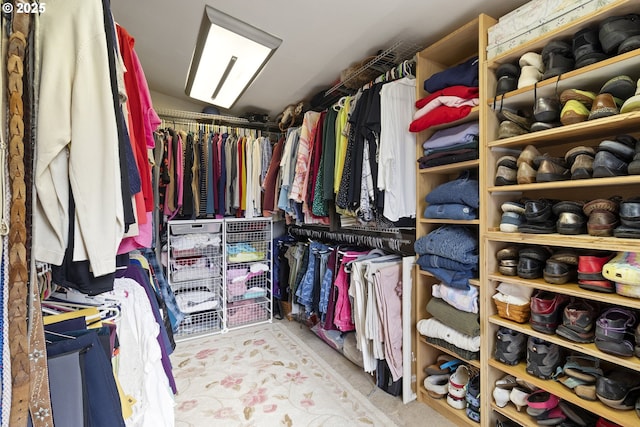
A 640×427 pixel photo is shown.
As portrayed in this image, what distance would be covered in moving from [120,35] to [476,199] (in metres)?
1.64

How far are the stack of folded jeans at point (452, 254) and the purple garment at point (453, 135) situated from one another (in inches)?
18.6

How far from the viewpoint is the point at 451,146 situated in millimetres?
1596

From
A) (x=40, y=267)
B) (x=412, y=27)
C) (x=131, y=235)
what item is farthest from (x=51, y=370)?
(x=412, y=27)

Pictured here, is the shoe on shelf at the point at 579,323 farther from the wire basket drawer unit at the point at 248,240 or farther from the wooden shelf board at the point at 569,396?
the wire basket drawer unit at the point at 248,240

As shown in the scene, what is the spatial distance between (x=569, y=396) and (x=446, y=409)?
0.65 metres

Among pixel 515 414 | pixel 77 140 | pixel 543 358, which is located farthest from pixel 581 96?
pixel 77 140

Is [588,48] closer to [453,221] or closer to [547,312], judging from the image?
[453,221]

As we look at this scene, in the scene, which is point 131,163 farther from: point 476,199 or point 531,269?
point 531,269

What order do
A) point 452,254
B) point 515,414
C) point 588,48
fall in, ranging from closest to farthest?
point 588,48
point 515,414
point 452,254

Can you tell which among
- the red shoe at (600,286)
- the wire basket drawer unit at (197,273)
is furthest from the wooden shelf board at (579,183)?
the wire basket drawer unit at (197,273)

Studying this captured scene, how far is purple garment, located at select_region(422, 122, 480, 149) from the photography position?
1517 mm

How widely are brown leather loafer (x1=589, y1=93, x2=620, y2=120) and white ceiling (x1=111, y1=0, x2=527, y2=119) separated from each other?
2.25ft

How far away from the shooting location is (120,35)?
1030 mm

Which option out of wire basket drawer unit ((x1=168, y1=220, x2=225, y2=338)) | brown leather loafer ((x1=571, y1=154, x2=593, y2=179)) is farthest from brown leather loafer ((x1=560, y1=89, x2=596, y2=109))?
wire basket drawer unit ((x1=168, y1=220, x2=225, y2=338))
